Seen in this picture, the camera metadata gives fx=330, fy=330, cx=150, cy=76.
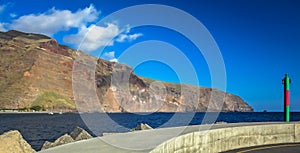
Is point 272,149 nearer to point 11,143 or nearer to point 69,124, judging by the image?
point 11,143

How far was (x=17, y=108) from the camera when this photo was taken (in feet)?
596

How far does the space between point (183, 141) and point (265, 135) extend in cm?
720

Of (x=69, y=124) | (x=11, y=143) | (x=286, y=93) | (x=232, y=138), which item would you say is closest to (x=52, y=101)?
(x=69, y=124)

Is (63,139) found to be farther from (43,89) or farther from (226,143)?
(43,89)

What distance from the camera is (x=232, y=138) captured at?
51.7 ft

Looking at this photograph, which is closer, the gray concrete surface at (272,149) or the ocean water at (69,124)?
the gray concrete surface at (272,149)

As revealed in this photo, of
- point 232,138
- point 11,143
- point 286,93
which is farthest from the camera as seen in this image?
point 286,93

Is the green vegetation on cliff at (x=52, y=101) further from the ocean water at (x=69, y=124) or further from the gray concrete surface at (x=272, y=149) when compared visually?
the gray concrete surface at (x=272, y=149)

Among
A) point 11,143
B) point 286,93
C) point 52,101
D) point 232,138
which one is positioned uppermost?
point 52,101

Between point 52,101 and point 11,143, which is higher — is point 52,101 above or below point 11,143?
above

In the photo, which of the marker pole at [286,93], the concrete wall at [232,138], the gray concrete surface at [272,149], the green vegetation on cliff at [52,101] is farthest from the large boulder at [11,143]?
the green vegetation on cliff at [52,101]

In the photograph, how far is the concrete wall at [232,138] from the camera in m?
11.9

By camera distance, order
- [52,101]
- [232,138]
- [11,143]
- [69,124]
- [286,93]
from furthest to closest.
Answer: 1. [52,101]
2. [69,124]
3. [286,93]
4. [232,138]
5. [11,143]

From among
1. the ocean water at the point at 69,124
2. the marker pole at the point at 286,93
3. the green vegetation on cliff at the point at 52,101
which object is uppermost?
the green vegetation on cliff at the point at 52,101
